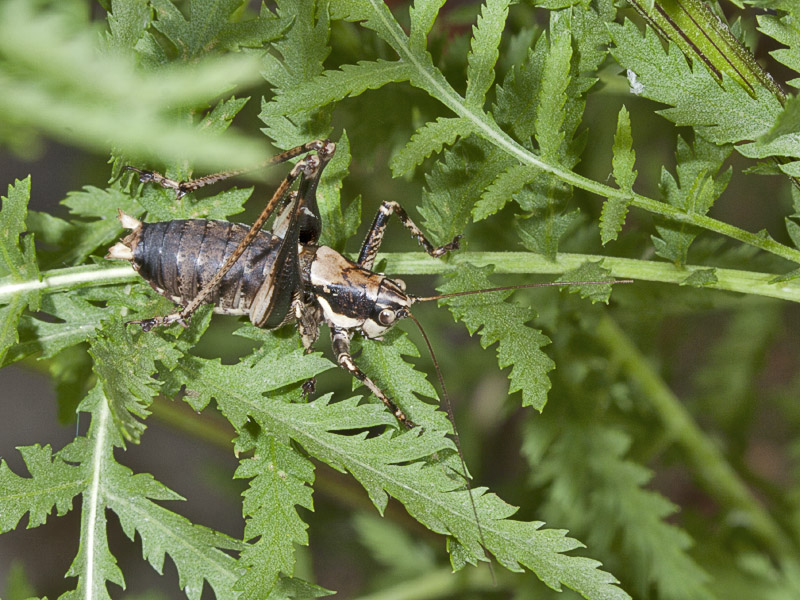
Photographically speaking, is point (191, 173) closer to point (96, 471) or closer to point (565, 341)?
point (96, 471)

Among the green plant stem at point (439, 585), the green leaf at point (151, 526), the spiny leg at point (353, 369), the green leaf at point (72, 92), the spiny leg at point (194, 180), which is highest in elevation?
the green leaf at point (72, 92)

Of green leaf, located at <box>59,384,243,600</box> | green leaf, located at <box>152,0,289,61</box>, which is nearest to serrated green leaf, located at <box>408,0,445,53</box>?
green leaf, located at <box>152,0,289,61</box>

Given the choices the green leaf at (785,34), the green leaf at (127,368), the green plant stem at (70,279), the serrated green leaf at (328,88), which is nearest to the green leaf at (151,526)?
the green leaf at (127,368)

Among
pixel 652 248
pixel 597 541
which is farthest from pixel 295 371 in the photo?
pixel 597 541

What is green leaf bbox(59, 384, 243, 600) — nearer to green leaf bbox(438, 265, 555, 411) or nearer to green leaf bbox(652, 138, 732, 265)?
green leaf bbox(438, 265, 555, 411)

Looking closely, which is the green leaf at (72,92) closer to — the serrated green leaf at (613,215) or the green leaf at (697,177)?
the serrated green leaf at (613,215)
